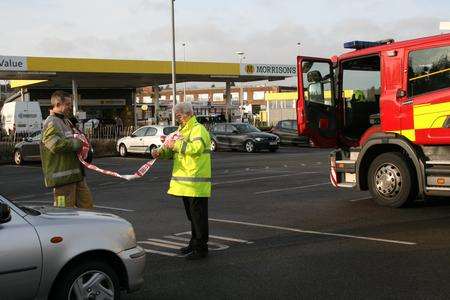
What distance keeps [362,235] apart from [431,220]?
5.50 feet

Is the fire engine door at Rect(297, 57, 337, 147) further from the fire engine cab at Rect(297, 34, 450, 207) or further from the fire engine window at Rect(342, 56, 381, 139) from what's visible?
the fire engine window at Rect(342, 56, 381, 139)

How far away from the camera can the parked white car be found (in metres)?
26.6

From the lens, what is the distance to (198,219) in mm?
6871

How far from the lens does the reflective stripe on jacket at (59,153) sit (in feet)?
20.1

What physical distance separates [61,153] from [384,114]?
5.98 m

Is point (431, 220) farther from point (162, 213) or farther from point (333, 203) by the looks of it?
point (162, 213)

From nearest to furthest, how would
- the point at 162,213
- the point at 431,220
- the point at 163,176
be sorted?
the point at 431,220, the point at 162,213, the point at 163,176

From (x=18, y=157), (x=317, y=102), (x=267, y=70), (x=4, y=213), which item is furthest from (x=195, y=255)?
(x=267, y=70)

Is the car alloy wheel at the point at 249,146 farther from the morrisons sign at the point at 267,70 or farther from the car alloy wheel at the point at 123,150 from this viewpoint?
the morrisons sign at the point at 267,70

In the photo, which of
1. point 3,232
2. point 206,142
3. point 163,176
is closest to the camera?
point 3,232

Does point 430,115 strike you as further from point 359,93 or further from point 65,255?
point 65,255

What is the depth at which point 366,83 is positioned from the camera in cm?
1131

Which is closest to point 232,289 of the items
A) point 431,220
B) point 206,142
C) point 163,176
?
point 206,142

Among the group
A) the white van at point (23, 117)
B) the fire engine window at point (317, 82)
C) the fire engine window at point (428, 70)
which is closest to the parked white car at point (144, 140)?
the white van at point (23, 117)
